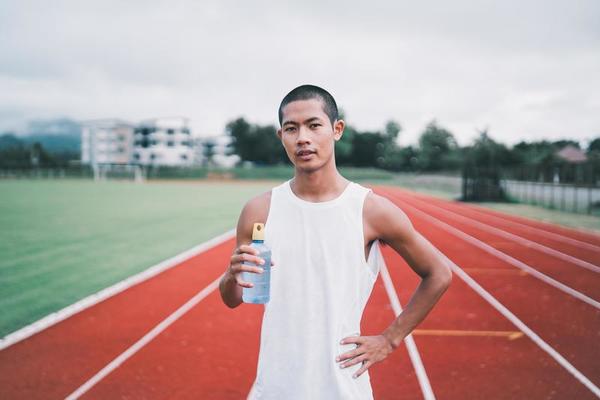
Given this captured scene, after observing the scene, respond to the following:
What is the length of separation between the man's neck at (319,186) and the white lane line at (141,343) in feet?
11.5

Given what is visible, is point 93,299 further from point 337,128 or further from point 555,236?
point 555,236

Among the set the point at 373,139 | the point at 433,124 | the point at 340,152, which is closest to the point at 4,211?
the point at 340,152

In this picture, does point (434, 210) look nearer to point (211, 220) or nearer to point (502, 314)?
point (211, 220)

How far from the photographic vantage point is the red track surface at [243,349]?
14.4ft

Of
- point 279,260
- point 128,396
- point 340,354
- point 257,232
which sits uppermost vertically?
point 257,232

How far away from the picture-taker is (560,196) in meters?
21.7

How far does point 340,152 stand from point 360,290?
78871mm

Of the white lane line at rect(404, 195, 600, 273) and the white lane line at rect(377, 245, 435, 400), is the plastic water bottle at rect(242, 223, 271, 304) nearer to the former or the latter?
the white lane line at rect(377, 245, 435, 400)

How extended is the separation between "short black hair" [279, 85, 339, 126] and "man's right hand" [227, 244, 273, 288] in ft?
1.99

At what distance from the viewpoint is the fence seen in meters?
20.0

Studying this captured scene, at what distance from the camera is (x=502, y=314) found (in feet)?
21.7

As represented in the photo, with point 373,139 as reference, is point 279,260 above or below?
below

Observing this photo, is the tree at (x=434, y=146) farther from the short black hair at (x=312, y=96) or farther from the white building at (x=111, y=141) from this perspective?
the short black hair at (x=312, y=96)

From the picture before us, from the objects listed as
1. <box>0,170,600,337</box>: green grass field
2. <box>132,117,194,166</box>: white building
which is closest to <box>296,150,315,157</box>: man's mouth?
<box>0,170,600,337</box>: green grass field
